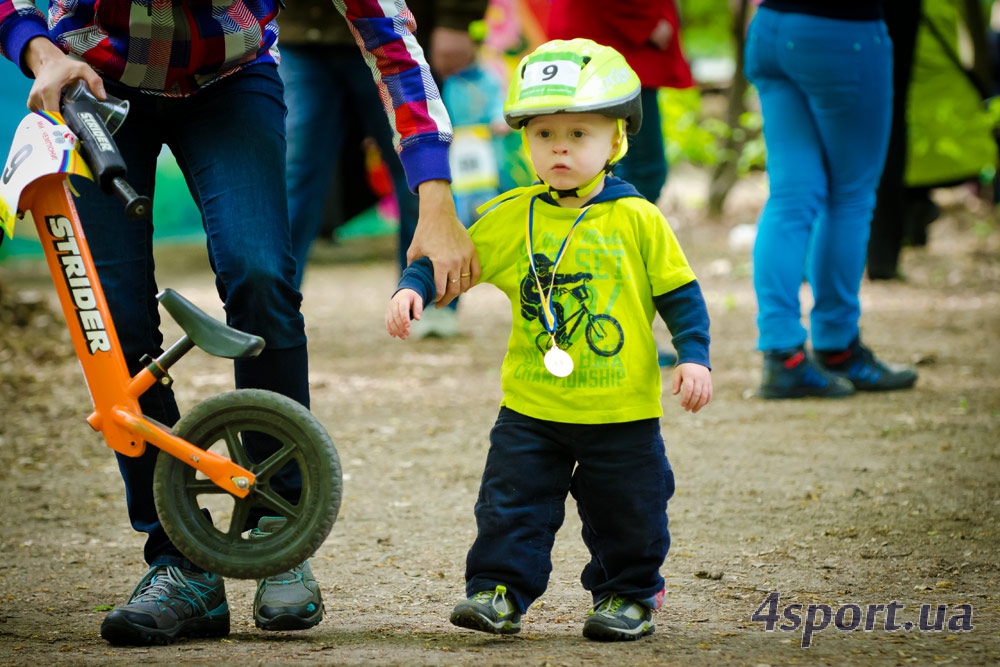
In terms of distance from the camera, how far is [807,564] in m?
3.27

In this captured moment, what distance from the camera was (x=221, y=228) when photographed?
8.89 feet

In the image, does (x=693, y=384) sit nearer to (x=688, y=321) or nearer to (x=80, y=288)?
(x=688, y=321)

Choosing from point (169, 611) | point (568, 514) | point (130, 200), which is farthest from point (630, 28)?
point (169, 611)

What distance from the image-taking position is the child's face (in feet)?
9.05

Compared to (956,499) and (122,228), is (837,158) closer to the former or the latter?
(956,499)

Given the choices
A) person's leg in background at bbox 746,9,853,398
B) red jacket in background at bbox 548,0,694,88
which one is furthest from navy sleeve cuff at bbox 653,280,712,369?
red jacket in background at bbox 548,0,694,88

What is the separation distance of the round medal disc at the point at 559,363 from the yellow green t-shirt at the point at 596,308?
0.03 meters

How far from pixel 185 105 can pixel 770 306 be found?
300 centimetres

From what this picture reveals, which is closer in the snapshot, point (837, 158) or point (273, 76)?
point (273, 76)

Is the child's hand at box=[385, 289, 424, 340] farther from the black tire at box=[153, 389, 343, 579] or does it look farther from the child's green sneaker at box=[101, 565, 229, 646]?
the child's green sneaker at box=[101, 565, 229, 646]

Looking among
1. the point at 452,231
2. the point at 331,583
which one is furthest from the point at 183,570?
the point at 452,231

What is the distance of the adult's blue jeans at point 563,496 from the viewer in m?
2.73

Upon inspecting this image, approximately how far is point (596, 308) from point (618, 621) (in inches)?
26.8

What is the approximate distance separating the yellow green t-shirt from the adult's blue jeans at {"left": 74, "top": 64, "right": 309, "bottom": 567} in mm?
519
